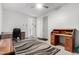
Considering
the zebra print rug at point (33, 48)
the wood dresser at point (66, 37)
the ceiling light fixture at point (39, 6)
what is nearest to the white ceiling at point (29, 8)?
the ceiling light fixture at point (39, 6)

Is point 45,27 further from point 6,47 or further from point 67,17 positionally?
point 6,47

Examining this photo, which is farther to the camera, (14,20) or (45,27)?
(45,27)

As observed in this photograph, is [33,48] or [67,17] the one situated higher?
[67,17]

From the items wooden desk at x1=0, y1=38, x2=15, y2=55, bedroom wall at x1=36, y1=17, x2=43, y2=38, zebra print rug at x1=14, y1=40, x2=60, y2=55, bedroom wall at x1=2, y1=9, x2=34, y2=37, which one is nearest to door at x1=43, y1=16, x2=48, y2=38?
bedroom wall at x1=36, y1=17, x2=43, y2=38

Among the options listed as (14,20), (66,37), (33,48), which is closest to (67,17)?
(66,37)

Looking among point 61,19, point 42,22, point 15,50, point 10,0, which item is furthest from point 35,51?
point 10,0

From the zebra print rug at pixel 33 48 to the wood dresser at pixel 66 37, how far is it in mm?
136

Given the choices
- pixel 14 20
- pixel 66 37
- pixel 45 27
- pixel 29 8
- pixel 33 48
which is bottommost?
pixel 33 48

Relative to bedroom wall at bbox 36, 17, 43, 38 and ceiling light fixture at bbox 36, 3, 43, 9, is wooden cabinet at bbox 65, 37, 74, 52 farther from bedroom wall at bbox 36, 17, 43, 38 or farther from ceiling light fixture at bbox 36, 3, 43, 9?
ceiling light fixture at bbox 36, 3, 43, 9

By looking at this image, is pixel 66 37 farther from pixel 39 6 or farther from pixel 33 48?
pixel 39 6

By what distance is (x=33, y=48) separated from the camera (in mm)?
1843

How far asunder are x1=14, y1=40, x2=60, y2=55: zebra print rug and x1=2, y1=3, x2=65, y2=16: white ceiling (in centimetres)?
50

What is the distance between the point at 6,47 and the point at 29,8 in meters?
0.76

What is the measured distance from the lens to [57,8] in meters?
1.84
